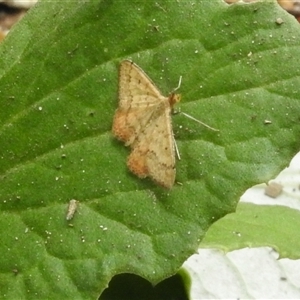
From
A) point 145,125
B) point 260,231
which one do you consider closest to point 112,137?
point 145,125

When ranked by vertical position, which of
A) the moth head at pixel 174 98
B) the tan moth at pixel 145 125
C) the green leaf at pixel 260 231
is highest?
the moth head at pixel 174 98

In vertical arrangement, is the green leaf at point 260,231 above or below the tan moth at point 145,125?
below

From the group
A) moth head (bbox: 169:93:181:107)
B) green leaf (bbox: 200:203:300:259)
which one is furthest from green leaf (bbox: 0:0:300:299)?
green leaf (bbox: 200:203:300:259)

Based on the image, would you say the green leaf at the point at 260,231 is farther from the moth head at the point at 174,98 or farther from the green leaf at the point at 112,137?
the moth head at the point at 174,98

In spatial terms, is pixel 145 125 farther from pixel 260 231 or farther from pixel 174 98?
pixel 260 231

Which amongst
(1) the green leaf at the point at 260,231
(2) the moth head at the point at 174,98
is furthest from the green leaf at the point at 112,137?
(1) the green leaf at the point at 260,231

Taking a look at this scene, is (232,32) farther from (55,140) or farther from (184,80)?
(55,140)
